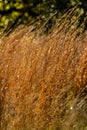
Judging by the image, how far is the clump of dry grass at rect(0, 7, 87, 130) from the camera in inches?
204

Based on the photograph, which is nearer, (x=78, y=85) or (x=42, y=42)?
(x=78, y=85)

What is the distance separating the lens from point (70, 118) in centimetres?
514

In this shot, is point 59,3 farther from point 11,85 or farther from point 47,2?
point 11,85

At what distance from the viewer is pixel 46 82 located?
5332 millimetres

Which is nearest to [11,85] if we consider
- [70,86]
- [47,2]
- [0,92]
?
[0,92]

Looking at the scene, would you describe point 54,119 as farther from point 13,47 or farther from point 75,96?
point 13,47

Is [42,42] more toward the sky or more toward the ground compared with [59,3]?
more toward the sky

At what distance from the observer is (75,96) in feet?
17.4

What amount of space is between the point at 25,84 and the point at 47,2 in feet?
13.4

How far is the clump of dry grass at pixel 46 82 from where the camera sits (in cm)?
518

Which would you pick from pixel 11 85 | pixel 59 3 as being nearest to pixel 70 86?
pixel 11 85

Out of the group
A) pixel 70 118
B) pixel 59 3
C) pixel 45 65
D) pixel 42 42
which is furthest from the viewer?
pixel 59 3

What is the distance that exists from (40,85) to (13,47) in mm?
720

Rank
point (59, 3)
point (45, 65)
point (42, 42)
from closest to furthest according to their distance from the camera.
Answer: point (45, 65) < point (42, 42) < point (59, 3)
